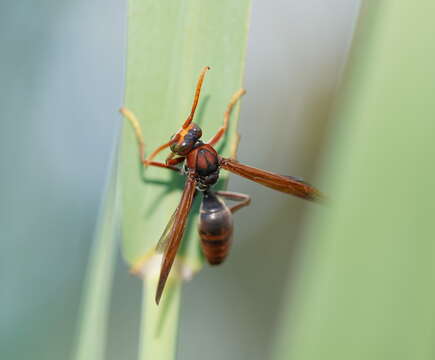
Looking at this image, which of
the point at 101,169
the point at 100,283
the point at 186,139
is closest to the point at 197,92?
the point at 186,139

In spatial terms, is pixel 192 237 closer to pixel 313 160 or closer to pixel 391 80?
pixel 391 80

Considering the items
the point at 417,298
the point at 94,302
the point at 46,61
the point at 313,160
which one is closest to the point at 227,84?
the point at 94,302

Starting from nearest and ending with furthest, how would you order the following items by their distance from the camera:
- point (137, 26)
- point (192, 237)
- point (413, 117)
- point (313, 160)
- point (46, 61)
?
point (413, 117) → point (137, 26) → point (192, 237) → point (46, 61) → point (313, 160)

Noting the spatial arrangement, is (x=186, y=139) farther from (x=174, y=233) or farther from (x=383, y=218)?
(x=383, y=218)

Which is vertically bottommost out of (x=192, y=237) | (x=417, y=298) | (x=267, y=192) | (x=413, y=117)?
(x=267, y=192)

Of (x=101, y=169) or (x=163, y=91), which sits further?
(x=101, y=169)

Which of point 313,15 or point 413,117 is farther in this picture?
point 313,15

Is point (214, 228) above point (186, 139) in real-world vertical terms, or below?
below
